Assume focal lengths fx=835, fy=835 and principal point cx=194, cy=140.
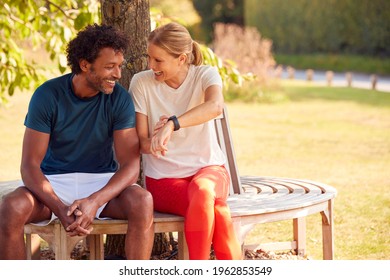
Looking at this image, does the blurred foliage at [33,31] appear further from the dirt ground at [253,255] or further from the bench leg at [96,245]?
the bench leg at [96,245]

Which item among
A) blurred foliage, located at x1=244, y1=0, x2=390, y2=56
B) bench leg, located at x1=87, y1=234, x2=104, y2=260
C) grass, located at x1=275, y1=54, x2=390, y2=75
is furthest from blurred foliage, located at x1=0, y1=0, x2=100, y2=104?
blurred foliage, located at x1=244, y1=0, x2=390, y2=56

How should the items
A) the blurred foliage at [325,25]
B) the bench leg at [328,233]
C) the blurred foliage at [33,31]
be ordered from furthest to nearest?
1. the blurred foliage at [325,25]
2. the blurred foliage at [33,31]
3. the bench leg at [328,233]

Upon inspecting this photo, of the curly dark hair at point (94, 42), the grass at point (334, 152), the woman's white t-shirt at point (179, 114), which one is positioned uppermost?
the curly dark hair at point (94, 42)

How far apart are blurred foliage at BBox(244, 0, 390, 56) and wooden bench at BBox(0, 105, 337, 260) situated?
21.6 meters

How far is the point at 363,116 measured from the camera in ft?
47.6

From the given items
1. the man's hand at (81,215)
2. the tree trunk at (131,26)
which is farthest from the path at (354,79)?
the man's hand at (81,215)

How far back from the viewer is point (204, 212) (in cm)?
387

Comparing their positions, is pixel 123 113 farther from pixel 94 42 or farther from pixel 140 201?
pixel 140 201

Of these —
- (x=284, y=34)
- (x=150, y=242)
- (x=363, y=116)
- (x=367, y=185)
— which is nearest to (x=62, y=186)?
(x=150, y=242)

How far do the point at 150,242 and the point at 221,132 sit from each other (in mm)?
1194

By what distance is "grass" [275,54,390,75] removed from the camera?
2524cm

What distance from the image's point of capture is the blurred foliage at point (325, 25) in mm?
26078

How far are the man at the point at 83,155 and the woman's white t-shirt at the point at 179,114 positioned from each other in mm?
172

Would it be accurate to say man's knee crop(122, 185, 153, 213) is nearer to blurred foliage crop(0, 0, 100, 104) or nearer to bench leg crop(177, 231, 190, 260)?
bench leg crop(177, 231, 190, 260)
